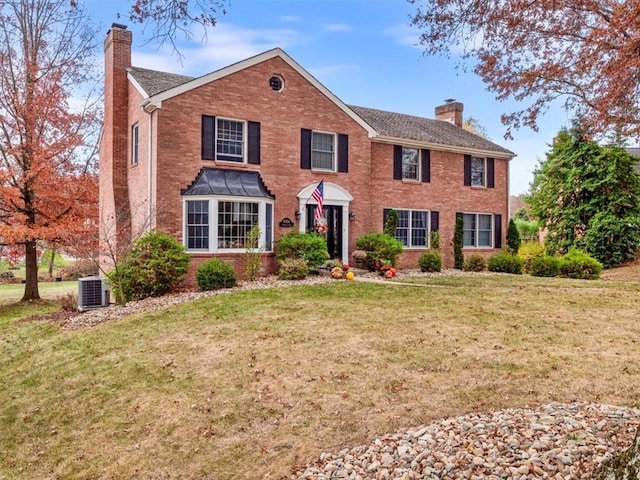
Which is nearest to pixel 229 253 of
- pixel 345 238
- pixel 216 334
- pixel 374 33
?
pixel 345 238

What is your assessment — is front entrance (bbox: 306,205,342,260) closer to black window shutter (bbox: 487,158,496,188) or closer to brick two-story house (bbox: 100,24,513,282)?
brick two-story house (bbox: 100,24,513,282)

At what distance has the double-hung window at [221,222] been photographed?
50.2 ft

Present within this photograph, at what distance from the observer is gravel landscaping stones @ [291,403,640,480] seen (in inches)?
158

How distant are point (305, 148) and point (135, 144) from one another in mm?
5705

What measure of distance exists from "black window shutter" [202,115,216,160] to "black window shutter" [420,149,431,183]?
8.90m

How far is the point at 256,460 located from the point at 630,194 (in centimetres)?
2522

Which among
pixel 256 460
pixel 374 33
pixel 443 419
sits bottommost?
pixel 256 460

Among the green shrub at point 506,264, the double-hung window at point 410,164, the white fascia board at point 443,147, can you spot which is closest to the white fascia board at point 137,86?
the white fascia board at point 443,147

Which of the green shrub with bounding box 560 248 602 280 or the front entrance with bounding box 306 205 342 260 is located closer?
the front entrance with bounding box 306 205 342 260

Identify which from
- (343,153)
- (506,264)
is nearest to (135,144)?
(343,153)

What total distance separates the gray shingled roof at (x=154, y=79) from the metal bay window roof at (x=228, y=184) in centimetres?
289

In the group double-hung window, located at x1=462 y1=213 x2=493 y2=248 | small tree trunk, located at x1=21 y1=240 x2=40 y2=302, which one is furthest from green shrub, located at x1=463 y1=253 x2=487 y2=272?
small tree trunk, located at x1=21 y1=240 x2=40 y2=302

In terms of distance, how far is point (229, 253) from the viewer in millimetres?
15672

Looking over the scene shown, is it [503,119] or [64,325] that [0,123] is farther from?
[503,119]
